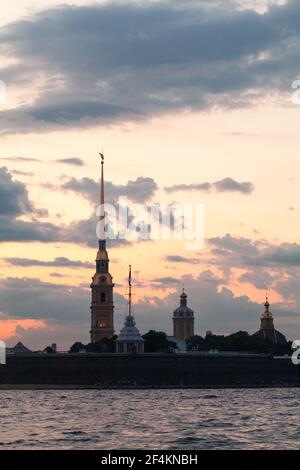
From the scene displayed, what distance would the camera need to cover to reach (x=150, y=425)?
297 ft

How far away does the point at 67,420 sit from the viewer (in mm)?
96938

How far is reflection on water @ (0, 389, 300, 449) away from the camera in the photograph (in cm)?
7569

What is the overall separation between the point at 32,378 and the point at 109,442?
114m

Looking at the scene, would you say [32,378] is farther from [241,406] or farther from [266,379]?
[241,406]

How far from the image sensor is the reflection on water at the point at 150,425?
2980 inches

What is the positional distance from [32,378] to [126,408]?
73348 millimetres
